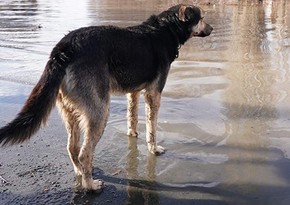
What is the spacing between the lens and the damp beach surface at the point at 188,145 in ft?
14.0

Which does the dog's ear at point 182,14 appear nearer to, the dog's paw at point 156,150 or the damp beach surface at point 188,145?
the damp beach surface at point 188,145

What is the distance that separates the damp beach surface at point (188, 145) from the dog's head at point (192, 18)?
142 centimetres

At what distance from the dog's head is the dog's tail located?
2.14m

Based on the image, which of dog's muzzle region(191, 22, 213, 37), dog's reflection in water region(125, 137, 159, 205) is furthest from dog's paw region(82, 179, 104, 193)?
dog's muzzle region(191, 22, 213, 37)

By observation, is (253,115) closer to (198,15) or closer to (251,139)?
(251,139)

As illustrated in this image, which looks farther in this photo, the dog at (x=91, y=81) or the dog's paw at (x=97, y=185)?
the dog's paw at (x=97, y=185)

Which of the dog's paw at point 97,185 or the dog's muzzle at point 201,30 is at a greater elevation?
the dog's muzzle at point 201,30

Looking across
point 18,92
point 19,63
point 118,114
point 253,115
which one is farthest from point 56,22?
point 253,115

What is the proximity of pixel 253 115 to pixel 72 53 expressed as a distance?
3.54 m

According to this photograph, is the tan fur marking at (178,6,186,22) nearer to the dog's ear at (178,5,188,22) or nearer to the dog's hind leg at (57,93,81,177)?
the dog's ear at (178,5,188,22)

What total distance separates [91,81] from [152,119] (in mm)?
1453

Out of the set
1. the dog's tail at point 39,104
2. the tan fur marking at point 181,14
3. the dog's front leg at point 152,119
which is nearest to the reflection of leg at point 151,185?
the dog's front leg at point 152,119

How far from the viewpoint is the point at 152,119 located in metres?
5.39

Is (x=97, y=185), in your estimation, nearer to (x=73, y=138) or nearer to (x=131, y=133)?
(x=73, y=138)
